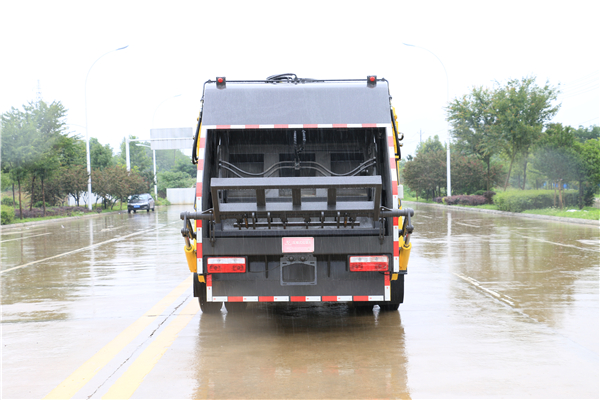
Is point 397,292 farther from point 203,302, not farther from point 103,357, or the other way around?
point 103,357

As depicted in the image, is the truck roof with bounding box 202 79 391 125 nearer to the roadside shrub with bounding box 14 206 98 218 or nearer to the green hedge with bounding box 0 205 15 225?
the green hedge with bounding box 0 205 15 225

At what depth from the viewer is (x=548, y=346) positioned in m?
6.20

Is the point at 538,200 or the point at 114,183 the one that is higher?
the point at 114,183

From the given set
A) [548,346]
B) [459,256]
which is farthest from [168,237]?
[548,346]

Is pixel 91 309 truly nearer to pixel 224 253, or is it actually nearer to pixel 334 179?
pixel 224 253

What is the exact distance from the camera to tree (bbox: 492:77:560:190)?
120 feet

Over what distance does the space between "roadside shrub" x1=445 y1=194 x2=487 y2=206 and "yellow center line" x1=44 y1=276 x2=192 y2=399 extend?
3647cm

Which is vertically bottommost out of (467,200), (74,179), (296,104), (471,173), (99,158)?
(467,200)

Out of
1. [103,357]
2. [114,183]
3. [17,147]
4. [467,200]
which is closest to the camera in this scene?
[103,357]

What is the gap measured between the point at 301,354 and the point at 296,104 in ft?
9.28

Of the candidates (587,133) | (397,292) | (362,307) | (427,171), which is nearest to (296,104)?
(397,292)

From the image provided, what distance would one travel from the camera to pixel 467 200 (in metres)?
43.9

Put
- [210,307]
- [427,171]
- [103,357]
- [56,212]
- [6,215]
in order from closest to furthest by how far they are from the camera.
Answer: [103,357] < [210,307] < [6,215] < [56,212] < [427,171]

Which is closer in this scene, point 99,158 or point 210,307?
point 210,307
